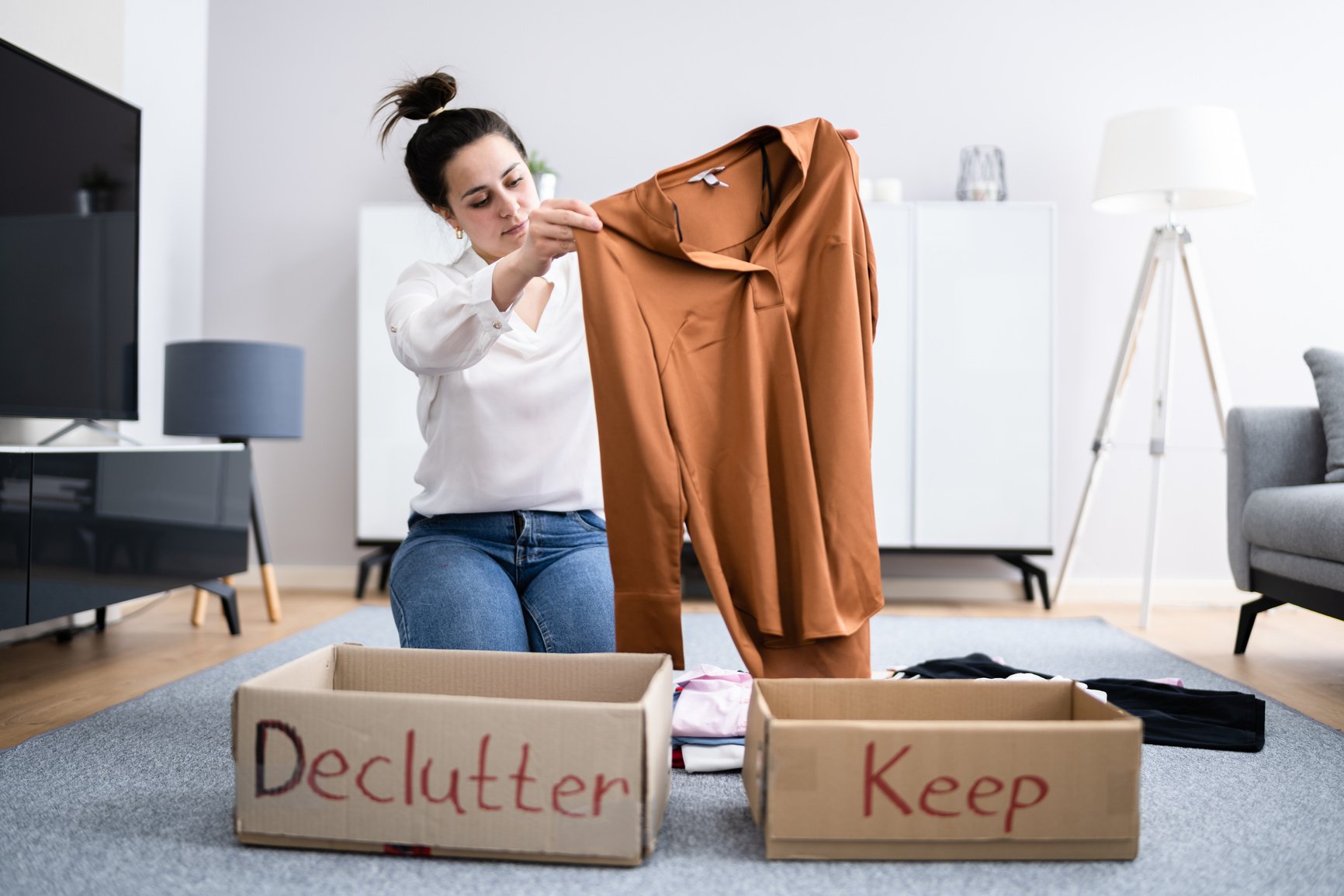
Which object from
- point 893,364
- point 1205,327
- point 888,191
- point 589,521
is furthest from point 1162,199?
point 589,521

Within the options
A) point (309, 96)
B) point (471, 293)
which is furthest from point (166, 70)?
point (471, 293)

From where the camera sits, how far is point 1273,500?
2393 mm

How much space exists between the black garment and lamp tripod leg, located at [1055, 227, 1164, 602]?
148 cm

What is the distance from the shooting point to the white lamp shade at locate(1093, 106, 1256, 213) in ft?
9.82

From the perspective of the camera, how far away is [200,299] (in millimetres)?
3787

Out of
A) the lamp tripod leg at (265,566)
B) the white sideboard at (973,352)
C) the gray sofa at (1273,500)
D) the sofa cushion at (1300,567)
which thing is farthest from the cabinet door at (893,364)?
the lamp tripod leg at (265,566)

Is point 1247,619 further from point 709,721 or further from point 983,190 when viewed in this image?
point 709,721

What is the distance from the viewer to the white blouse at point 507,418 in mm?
1611

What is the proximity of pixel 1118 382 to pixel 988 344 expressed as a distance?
43 cm

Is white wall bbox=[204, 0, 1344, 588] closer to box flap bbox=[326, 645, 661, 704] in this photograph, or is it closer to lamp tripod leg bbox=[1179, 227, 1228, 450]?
lamp tripod leg bbox=[1179, 227, 1228, 450]

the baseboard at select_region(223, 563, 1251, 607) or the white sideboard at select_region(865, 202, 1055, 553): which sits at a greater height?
the white sideboard at select_region(865, 202, 1055, 553)

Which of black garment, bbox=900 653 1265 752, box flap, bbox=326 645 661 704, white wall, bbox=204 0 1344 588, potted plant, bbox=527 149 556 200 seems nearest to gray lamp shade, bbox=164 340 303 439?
white wall, bbox=204 0 1344 588

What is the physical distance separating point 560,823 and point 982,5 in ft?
11.6

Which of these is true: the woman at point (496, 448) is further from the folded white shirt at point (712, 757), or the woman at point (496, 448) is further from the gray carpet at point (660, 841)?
the gray carpet at point (660, 841)
